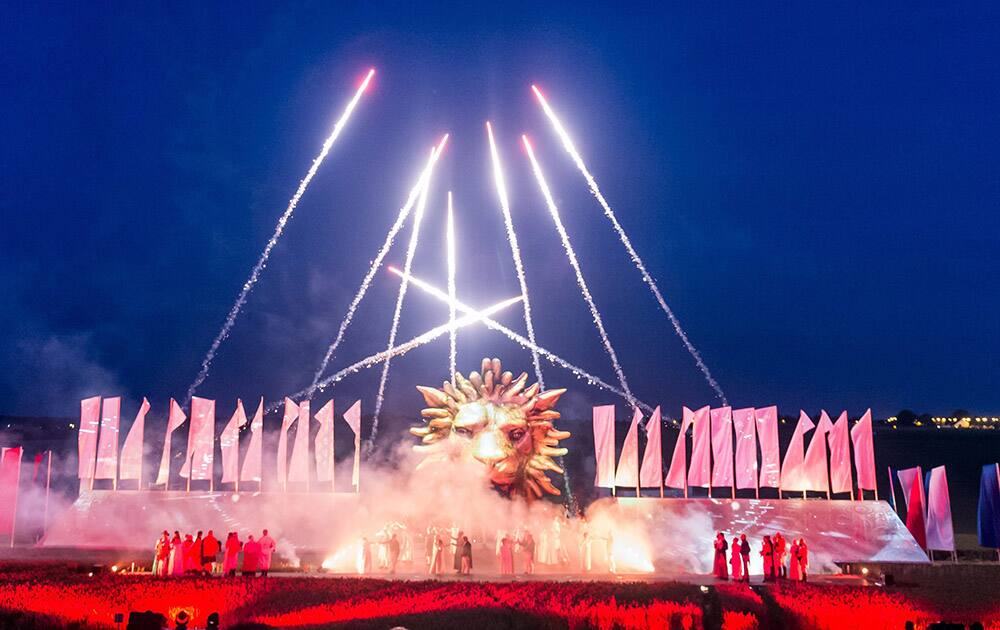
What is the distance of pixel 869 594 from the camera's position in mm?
16688

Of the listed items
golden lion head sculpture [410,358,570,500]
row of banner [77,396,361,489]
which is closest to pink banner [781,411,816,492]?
golden lion head sculpture [410,358,570,500]

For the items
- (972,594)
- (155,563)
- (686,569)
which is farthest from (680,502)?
(155,563)

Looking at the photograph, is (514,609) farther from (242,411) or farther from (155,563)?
(242,411)

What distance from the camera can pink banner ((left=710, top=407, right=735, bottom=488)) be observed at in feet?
99.7

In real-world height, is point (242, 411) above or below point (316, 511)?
above

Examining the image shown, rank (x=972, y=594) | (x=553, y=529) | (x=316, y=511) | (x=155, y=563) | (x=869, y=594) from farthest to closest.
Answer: (x=316, y=511), (x=553, y=529), (x=155, y=563), (x=972, y=594), (x=869, y=594)

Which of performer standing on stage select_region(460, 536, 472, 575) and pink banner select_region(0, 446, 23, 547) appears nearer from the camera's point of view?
performer standing on stage select_region(460, 536, 472, 575)

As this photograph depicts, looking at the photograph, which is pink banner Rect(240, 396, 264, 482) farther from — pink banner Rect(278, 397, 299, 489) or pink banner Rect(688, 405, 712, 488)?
pink banner Rect(688, 405, 712, 488)

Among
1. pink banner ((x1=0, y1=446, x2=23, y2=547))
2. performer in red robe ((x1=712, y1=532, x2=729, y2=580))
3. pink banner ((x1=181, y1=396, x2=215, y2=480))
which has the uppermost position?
pink banner ((x1=181, y1=396, x2=215, y2=480))

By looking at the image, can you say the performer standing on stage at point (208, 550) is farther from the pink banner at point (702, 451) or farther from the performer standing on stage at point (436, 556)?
the pink banner at point (702, 451)

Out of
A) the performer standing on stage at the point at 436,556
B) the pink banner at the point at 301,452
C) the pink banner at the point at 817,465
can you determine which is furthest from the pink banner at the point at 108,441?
the pink banner at the point at 817,465

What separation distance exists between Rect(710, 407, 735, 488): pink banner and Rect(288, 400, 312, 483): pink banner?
14615 millimetres

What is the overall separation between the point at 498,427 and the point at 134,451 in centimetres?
1444

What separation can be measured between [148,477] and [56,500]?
6463 millimetres
